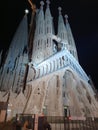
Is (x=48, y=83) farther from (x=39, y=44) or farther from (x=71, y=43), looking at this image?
(x=71, y=43)

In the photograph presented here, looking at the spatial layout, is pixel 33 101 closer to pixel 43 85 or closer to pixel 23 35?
pixel 43 85

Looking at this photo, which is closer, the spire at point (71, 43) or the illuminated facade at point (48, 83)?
the illuminated facade at point (48, 83)

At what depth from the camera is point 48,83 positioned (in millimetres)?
24250

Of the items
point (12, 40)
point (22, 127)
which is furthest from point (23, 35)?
point (22, 127)

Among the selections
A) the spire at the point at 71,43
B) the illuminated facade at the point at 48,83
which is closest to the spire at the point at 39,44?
the illuminated facade at the point at 48,83

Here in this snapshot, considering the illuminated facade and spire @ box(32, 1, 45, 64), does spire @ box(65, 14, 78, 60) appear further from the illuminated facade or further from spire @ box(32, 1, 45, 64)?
spire @ box(32, 1, 45, 64)

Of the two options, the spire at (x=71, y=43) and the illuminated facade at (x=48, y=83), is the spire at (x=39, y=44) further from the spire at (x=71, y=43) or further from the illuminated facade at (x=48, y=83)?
the spire at (x=71, y=43)

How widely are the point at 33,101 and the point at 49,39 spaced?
15.5 m

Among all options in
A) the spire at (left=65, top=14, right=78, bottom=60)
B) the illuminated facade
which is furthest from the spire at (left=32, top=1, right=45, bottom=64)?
the spire at (left=65, top=14, right=78, bottom=60)

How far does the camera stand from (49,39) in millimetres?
32906

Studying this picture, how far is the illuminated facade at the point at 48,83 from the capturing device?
70.1 feet

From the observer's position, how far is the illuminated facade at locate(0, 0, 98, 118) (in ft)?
70.1

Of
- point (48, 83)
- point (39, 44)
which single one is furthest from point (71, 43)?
point (48, 83)

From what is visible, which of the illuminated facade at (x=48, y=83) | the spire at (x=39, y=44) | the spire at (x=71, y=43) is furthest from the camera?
the spire at (x=71, y=43)
